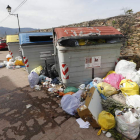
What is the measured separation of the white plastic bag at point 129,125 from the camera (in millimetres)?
1722

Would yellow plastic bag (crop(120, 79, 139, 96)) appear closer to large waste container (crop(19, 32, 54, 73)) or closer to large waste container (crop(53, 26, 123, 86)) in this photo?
large waste container (crop(53, 26, 123, 86))

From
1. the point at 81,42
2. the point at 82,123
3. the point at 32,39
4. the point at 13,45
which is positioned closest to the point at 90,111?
the point at 82,123

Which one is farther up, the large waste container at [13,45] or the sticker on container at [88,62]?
the large waste container at [13,45]

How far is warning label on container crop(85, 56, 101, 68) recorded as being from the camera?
3.07 meters

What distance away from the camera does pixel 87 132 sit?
197 centimetres

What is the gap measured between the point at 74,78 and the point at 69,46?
1.01 m

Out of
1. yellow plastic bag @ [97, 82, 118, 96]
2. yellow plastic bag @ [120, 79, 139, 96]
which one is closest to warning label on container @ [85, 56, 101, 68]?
yellow plastic bag @ [97, 82, 118, 96]

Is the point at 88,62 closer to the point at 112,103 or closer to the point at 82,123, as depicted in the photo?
the point at 112,103

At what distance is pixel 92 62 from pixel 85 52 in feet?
1.33

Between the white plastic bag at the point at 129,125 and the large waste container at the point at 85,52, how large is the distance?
64.8 inches

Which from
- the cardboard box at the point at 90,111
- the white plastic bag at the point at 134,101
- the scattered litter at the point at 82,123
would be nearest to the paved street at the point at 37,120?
the scattered litter at the point at 82,123

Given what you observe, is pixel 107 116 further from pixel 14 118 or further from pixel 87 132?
pixel 14 118

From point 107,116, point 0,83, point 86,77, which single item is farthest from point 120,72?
point 0,83

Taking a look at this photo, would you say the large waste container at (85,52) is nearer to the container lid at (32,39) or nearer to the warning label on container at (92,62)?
the warning label on container at (92,62)
